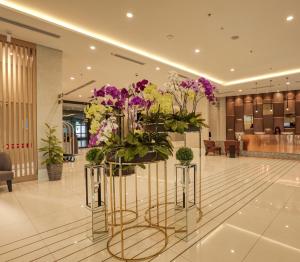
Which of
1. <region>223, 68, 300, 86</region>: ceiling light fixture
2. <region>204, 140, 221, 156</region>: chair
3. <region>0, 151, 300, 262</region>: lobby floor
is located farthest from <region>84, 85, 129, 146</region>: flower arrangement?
<region>223, 68, 300, 86</region>: ceiling light fixture

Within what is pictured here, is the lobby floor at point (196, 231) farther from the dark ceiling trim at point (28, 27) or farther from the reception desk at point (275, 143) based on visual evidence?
the reception desk at point (275, 143)

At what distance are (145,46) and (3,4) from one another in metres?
3.41

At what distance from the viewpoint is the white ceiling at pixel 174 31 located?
4246 mm

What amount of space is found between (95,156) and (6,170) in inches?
→ 130

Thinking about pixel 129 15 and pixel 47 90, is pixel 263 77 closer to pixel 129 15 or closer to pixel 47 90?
pixel 129 15

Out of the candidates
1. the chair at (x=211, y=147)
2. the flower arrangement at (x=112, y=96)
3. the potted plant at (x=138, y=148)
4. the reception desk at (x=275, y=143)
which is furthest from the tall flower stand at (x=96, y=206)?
the reception desk at (x=275, y=143)

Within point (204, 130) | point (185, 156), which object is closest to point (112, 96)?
point (185, 156)

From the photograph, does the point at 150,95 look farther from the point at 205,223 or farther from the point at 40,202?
the point at 40,202

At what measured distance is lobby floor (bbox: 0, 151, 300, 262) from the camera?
2.22 metres

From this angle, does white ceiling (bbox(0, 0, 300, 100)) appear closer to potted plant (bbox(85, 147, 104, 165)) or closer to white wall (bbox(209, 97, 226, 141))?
potted plant (bbox(85, 147, 104, 165))

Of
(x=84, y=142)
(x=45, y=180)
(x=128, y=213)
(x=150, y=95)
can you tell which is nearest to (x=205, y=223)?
(x=128, y=213)

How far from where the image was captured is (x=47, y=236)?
2592mm

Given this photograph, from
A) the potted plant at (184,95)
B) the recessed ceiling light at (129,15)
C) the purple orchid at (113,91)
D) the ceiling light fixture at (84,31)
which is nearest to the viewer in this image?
the purple orchid at (113,91)

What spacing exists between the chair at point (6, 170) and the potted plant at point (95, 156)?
303 cm
